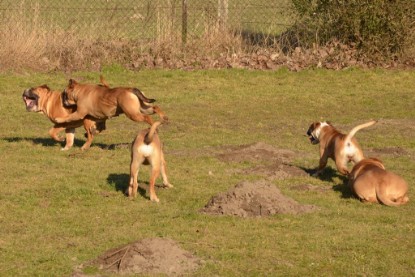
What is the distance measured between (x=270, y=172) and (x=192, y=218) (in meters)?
2.79

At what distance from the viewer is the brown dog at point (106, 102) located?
13.8 m

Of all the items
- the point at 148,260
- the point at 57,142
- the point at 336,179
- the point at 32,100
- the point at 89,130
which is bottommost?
the point at 57,142

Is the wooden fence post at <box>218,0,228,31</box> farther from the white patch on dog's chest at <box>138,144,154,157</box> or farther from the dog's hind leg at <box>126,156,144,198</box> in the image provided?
the white patch on dog's chest at <box>138,144,154,157</box>

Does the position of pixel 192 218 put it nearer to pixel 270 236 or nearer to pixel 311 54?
pixel 270 236

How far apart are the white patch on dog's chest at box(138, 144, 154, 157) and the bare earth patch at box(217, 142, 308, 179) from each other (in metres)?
2.20

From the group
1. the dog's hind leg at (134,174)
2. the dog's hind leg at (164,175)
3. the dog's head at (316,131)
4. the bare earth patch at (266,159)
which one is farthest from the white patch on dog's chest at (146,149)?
the dog's head at (316,131)

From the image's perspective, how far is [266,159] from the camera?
45.0 feet

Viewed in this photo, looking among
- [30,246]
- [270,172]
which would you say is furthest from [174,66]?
[30,246]

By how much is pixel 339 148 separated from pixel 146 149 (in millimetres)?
2857

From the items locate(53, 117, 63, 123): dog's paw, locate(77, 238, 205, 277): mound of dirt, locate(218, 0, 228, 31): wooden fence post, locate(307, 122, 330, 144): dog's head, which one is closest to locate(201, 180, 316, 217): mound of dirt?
locate(77, 238, 205, 277): mound of dirt

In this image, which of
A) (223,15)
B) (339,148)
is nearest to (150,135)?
(339,148)

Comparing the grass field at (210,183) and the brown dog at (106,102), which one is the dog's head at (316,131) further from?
the brown dog at (106,102)

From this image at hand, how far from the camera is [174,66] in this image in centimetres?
2236

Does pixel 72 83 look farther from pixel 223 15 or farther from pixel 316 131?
pixel 223 15
